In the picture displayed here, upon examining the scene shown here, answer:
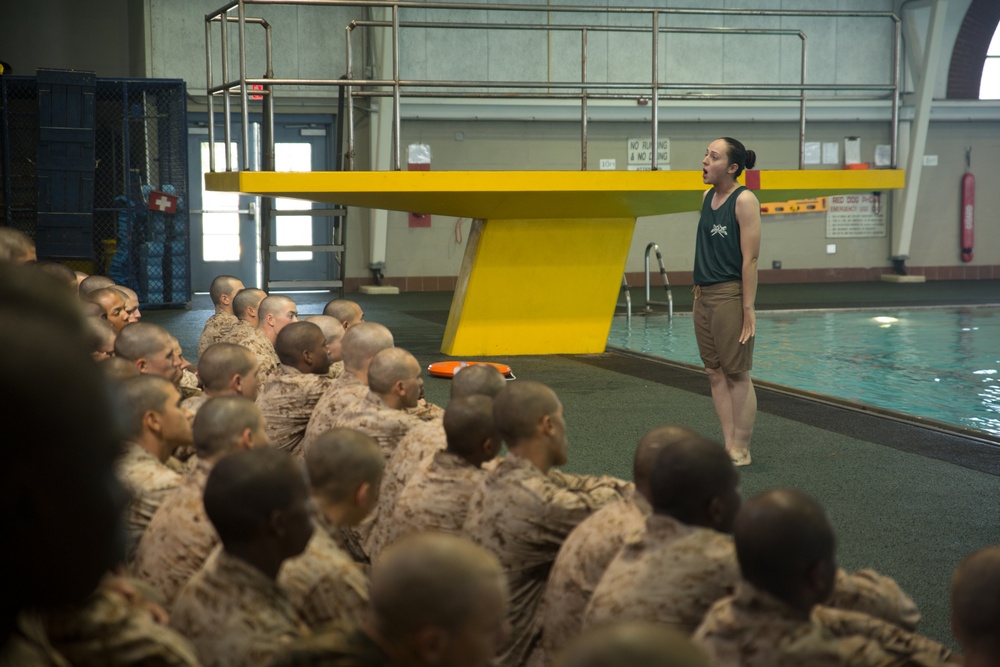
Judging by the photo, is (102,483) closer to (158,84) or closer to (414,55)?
(158,84)

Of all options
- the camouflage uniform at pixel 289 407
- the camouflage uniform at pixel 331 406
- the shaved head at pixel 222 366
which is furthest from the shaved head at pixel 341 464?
the camouflage uniform at pixel 289 407

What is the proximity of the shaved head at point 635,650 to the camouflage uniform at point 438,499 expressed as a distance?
6.62ft

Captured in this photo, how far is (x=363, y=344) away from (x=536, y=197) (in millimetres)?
3887

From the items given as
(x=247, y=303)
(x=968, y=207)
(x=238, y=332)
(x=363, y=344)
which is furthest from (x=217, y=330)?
(x=968, y=207)

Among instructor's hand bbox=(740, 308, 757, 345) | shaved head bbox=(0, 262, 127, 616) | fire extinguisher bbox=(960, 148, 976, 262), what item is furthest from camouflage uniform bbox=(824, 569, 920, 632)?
fire extinguisher bbox=(960, 148, 976, 262)

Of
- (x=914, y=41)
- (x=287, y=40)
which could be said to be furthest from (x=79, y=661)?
(x=914, y=41)

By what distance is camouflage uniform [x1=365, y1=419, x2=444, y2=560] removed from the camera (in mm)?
3531

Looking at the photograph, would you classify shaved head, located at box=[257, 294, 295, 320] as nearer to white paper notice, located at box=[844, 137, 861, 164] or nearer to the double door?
the double door

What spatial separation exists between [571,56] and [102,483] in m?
16.6

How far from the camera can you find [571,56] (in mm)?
16625

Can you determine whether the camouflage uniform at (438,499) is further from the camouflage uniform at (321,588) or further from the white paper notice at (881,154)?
the white paper notice at (881,154)

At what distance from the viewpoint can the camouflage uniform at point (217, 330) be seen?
671 cm

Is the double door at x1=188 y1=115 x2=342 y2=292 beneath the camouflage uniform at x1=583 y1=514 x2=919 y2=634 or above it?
above

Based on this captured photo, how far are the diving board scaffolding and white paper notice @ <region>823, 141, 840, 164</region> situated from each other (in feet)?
30.8
